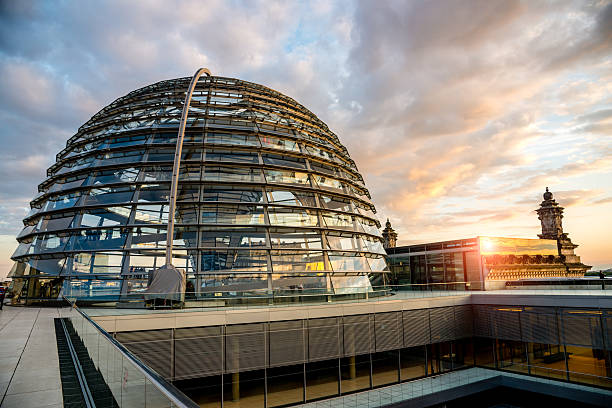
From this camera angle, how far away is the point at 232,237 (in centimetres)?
2067

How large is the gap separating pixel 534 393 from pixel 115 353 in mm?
25184

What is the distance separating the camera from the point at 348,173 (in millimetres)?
29328

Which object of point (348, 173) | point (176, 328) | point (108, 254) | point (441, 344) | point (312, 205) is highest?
point (348, 173)

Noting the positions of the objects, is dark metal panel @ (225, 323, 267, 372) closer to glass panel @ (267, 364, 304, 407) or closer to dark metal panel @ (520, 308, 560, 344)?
glass panel @ (267, 364, 304, 407)

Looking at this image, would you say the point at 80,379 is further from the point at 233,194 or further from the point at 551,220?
the point at 551,220

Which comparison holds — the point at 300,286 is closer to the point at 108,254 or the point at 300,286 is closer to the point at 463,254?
the point at 108,254

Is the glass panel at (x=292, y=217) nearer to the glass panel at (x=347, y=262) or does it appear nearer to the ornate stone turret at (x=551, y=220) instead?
the glass panel at (x=347, y=262)

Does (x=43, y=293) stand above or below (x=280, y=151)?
below

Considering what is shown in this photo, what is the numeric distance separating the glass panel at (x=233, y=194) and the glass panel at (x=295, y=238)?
2.44 m

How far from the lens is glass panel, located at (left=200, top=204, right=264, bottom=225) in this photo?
2095 centimetres

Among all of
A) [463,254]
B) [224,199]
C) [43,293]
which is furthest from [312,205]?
[463,254]

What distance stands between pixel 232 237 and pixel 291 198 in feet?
15.1

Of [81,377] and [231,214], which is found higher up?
[231,214]

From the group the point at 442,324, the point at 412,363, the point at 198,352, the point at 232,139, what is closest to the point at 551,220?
the point at 442,324
